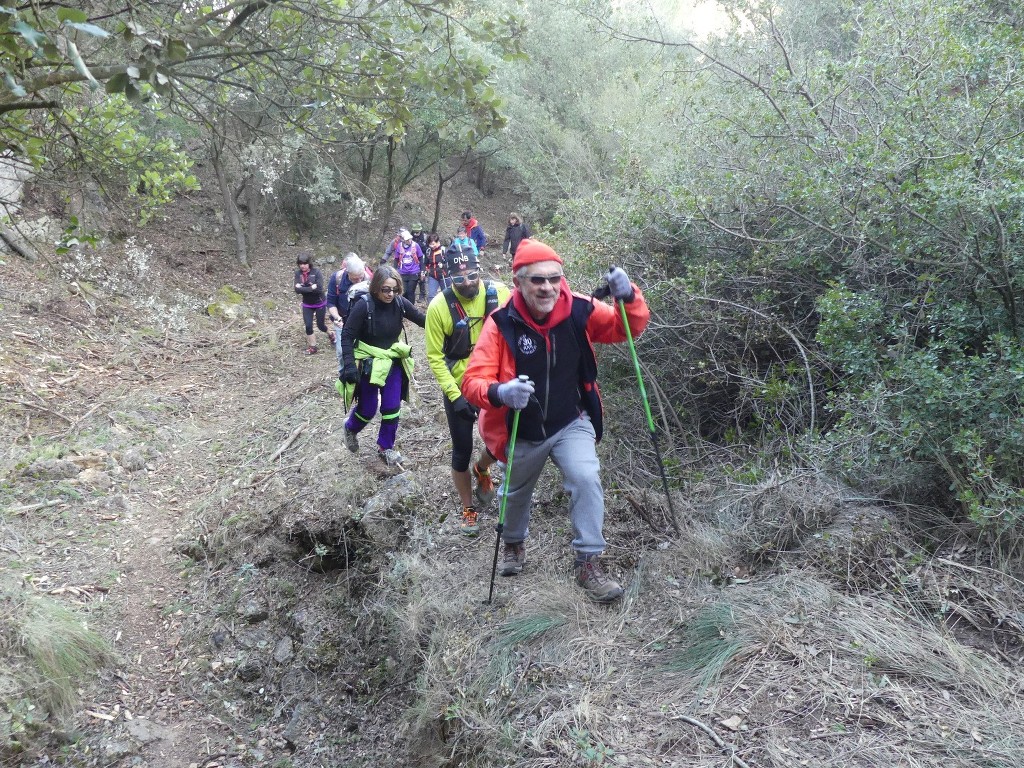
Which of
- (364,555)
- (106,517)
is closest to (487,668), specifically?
(364,555)

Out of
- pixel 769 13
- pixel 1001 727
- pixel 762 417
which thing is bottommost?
pixel 1001 727

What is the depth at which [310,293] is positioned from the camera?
1228cm

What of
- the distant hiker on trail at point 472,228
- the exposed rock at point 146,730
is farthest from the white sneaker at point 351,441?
the distant hiker on trail at point 472,228

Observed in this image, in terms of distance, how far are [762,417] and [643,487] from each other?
1.02 meters

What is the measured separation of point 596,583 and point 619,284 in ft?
5.90

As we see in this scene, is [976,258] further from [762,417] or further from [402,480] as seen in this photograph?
[402,480]

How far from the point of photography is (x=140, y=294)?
45.6ft

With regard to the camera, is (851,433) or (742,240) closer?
(851,433)

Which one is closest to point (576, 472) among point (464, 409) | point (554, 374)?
point (554, 374)

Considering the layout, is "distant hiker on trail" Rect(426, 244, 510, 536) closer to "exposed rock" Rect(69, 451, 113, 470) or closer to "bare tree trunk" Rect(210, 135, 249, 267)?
"exposed rock" Rect(69, 451, 113, 470)

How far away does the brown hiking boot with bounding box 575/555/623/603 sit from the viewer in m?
4.28

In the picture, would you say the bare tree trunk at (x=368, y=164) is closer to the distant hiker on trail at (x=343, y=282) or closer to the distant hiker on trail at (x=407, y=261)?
the distant hiker on trail at (x=407, y=261)

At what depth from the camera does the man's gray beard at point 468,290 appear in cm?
532

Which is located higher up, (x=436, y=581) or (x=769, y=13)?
(x=769, y=13)
